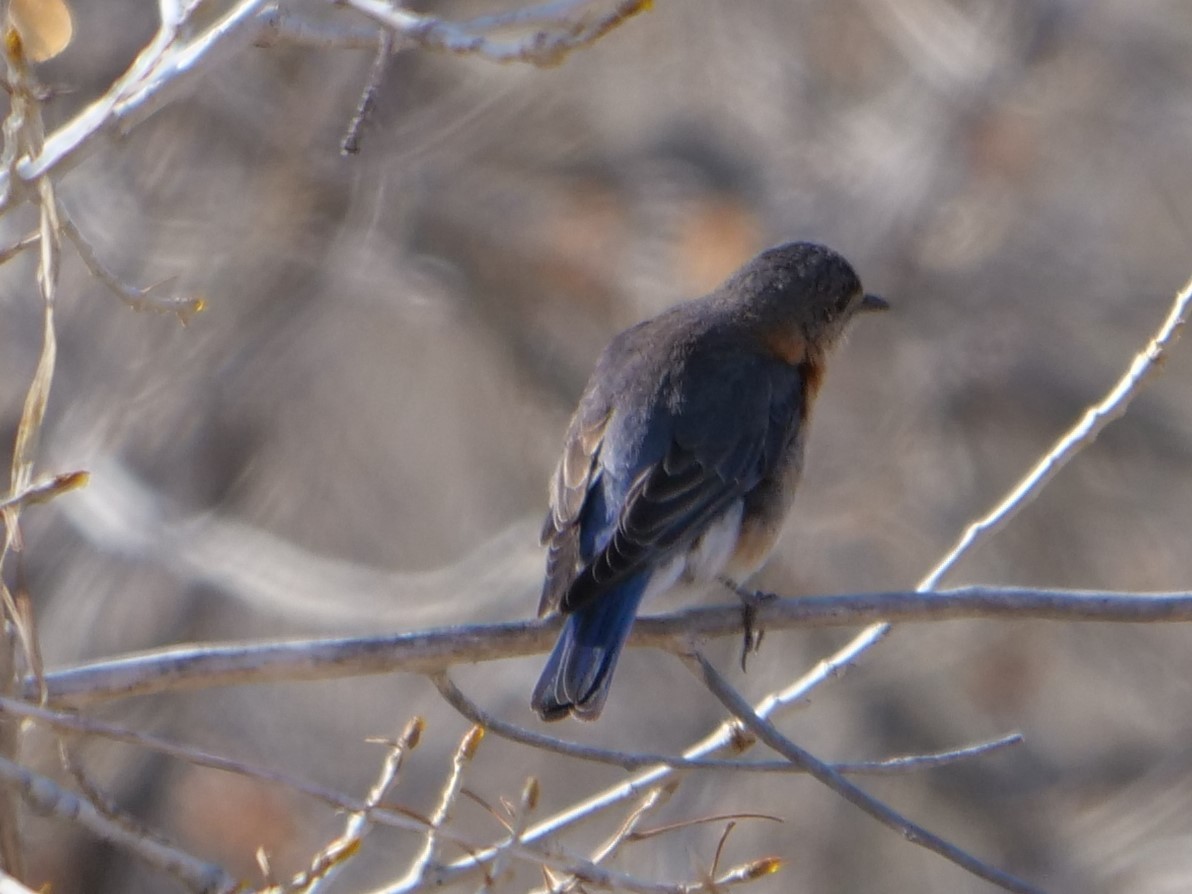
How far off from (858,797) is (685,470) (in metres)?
1.64

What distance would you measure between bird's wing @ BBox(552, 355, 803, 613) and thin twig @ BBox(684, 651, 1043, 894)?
34.9 inches

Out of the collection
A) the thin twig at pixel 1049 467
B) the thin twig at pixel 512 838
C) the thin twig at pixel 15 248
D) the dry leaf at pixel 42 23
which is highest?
the dry leaf at pixel 42 23

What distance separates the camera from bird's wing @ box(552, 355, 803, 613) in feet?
13.1

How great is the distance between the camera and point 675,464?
14.1 feet

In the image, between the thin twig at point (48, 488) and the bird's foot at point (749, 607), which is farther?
the bird's foot at point (749, 607)

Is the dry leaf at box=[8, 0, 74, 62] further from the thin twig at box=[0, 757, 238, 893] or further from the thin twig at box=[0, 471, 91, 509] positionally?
the thin twig at box=[0, 757, 238, 893]

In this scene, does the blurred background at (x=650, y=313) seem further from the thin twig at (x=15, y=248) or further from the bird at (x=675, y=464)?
the thin twig at (x=15, y=248)

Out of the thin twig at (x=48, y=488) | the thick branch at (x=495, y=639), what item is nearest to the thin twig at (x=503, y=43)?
the thin twig at (x=48, y=488)

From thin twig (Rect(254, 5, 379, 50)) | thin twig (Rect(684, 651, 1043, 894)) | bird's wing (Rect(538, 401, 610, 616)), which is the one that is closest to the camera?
thin twig (Rect(254, 5, 379, 50))

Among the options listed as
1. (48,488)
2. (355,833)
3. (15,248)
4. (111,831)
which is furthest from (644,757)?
(15,248)

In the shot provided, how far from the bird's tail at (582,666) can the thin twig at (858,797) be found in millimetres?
596

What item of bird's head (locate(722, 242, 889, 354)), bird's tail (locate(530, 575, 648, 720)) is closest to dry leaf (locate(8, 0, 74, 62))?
bird's tail (locate(530, 575, 648, 720))

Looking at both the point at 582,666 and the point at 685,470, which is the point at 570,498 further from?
the point at 582,666

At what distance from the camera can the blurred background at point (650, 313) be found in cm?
735
